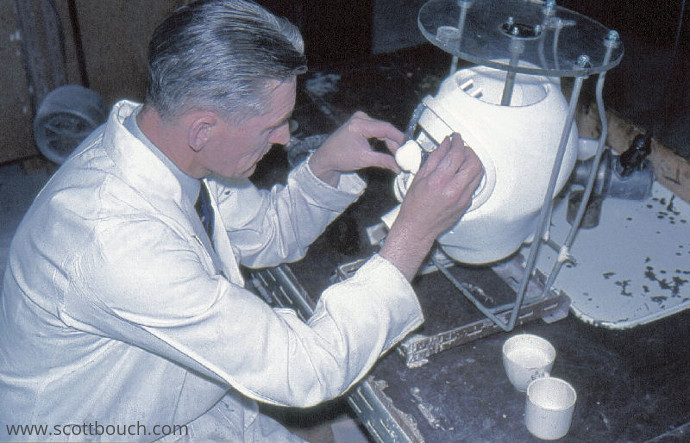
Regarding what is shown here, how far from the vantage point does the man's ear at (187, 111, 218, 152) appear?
3.67 ft

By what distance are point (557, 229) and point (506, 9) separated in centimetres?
61

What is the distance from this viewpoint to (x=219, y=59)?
1.07 metres

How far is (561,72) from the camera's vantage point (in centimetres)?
104

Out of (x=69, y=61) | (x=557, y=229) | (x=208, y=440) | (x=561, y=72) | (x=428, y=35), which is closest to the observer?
(x=561, y=72)

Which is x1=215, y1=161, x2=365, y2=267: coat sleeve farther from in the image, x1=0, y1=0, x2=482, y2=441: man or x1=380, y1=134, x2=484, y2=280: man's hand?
x1=380, y1=134, x2=484, y2=280: man's hand

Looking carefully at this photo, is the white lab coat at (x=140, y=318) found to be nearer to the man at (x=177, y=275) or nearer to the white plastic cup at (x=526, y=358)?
the man at (x=177, y=275)

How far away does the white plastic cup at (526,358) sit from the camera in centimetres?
121

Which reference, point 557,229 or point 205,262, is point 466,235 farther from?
point 557,229

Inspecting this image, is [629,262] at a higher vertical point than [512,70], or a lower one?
lower

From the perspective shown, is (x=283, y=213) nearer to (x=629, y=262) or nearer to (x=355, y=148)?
(x=355, y=148)

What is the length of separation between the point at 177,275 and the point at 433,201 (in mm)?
408

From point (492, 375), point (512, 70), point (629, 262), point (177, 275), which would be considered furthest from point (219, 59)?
point (629, 262)

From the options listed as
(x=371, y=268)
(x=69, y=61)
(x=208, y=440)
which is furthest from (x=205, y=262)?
(x=69, y=61)

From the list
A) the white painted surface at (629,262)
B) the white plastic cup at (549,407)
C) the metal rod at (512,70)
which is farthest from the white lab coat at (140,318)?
the white painted surface at (629,262)
